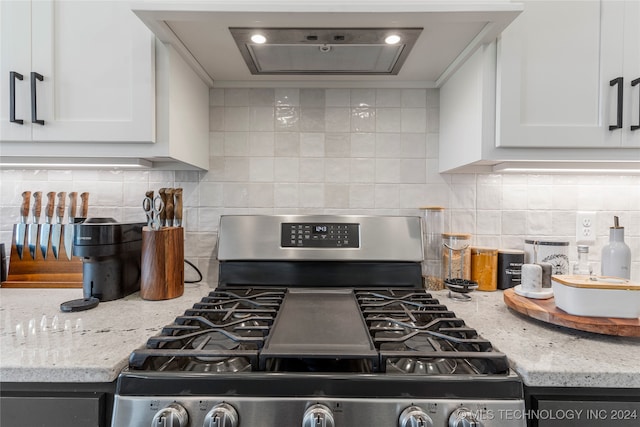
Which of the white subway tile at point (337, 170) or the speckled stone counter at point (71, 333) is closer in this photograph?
the speckled stone counter at point (71, 333)

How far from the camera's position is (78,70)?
985mm

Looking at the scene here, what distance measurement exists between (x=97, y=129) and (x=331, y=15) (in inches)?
30.3

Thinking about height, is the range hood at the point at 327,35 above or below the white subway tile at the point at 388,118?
above

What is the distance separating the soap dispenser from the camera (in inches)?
45.5

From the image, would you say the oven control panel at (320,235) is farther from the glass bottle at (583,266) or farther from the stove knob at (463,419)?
the glass bottle at (583,266)

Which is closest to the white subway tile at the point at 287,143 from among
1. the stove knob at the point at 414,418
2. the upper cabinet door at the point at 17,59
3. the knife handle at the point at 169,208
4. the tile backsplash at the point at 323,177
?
the tile backsplash at the point at 323,177

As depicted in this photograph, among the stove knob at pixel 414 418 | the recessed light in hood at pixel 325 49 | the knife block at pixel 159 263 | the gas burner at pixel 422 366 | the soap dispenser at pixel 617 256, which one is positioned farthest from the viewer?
the soap dispenser at pixel 617 256

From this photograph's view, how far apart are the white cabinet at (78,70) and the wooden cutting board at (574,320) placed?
1.20 meters

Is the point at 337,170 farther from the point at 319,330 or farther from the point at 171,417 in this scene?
the point at 171,417

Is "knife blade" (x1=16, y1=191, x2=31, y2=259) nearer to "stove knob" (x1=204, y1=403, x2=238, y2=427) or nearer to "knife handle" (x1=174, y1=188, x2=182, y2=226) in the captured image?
"knife handle" (x1=174, y1=188, x2=182, y2=226)

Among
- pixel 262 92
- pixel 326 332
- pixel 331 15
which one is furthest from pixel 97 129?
pixel 326 332

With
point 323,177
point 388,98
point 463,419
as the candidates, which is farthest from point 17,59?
point 463,419

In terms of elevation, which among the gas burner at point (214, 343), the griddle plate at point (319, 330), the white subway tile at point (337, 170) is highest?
the white subway tile at point (337, 170)

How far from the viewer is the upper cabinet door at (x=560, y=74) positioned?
95 cm
